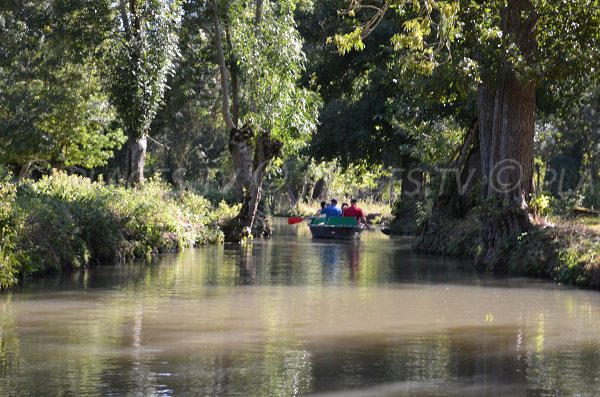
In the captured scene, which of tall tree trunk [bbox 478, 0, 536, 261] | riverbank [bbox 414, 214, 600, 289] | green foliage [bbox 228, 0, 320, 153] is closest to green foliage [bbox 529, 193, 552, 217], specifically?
tall tree trunk [bbox 478, 0, 536, 261]

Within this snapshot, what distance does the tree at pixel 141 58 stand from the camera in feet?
117

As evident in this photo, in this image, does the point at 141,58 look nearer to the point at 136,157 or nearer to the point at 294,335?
the point at 136,157

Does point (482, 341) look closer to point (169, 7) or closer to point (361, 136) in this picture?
point (169, 7)

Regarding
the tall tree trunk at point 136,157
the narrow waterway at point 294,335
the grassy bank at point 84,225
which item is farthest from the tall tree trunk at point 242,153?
the narrow waterway at point 294,335

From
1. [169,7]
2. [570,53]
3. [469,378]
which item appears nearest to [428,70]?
[570,53]

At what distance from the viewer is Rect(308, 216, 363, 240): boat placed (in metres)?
41.8

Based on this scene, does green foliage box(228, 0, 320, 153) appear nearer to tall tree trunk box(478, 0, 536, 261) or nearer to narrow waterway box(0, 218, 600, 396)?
tall tree trunk box(478, 0, 536, 261)

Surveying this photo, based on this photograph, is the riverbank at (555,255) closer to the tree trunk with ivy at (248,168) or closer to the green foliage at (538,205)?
the green foliage at (538,205)

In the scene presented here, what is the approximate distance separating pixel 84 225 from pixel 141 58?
11.9 meters

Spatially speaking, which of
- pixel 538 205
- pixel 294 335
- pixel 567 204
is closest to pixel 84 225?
pixel 538 205

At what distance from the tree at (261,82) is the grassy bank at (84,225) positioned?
326 cm

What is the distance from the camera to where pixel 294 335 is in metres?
14.5

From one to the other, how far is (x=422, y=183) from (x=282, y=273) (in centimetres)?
3030

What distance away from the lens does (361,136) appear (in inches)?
1890
